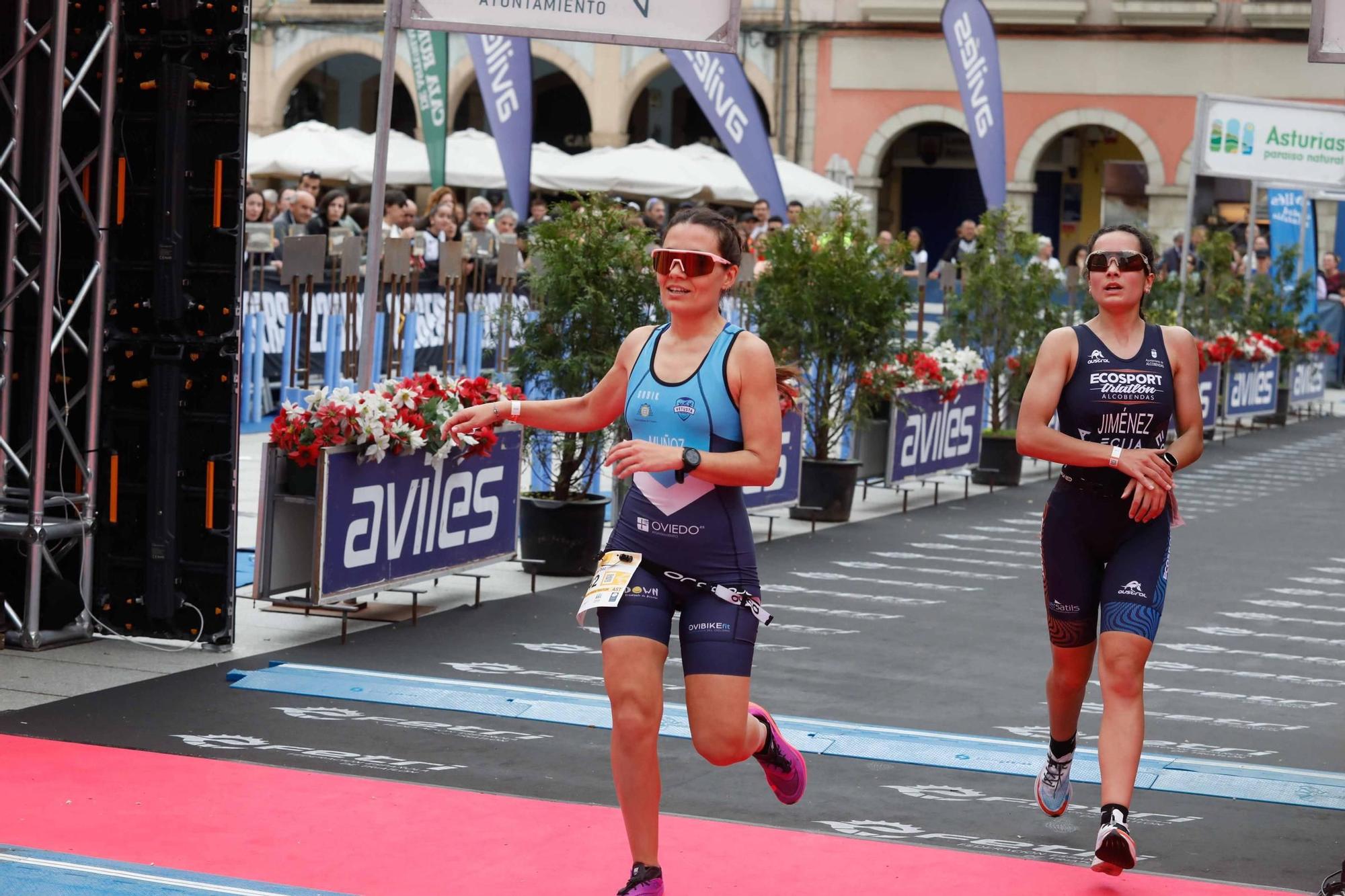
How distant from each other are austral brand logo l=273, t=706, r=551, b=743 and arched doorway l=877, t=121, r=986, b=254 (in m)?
35.6

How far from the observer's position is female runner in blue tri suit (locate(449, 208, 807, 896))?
5043mm

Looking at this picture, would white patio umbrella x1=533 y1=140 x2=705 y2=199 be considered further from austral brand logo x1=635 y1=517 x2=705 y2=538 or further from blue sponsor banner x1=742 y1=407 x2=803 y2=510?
austral brand logo x1=635 y1=517 x2=705 y2=538

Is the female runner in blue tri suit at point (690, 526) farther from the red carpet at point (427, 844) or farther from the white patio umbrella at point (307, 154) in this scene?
the white patio umbrella at point (307, 154)

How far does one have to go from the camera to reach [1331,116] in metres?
20.7

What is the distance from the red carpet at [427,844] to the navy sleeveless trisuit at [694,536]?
75 centimetres

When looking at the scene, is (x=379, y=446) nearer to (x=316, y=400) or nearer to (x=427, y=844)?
(x=316, y=400)

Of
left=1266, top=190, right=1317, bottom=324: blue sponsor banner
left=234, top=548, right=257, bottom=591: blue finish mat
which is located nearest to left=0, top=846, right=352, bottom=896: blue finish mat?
left=234, top=548, right=257, bottom=591: blue finish mat

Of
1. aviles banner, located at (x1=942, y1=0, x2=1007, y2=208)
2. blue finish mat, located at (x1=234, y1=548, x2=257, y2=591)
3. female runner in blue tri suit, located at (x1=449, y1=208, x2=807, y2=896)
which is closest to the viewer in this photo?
female runner in blue tri suit, located at (x1=449, y1=208, x2=807, y2=896)

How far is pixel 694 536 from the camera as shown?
5.14 meters

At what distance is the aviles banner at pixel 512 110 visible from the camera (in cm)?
1616

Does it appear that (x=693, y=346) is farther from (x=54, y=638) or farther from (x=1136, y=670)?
(x=54, y=638)

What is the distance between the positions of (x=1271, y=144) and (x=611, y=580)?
16955mm

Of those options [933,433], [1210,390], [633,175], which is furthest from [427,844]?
[633,175]

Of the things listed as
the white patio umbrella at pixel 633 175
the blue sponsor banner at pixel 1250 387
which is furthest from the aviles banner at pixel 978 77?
the white patio umbrella at pixel 633 175
